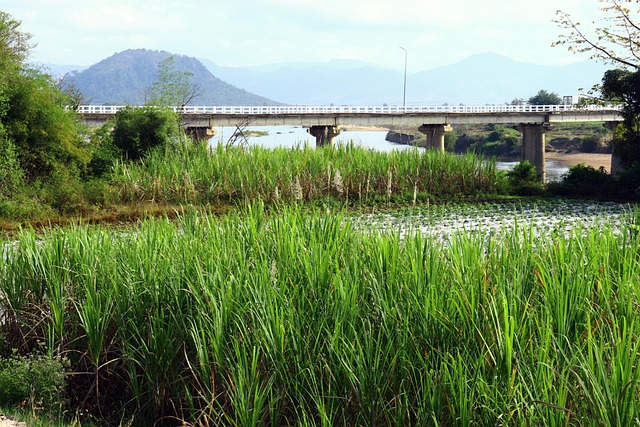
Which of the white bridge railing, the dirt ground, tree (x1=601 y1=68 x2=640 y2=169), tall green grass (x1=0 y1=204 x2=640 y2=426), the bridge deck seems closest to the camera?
tall green grass (x1=0 y1=204 x2=640 y2=426)

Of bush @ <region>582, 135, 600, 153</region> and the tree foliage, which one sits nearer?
the tree foliage

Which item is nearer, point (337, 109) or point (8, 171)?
point (8, 171)

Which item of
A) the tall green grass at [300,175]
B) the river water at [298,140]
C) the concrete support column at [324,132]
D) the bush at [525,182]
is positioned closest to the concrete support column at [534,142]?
the river water at [298,140]

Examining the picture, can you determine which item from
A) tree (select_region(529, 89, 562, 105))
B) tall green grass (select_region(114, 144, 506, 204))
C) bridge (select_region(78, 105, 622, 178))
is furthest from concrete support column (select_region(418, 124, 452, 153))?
tree (select_region(529, 89, 562, 105))

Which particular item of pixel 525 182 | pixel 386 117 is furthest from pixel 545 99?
pixel 525 182

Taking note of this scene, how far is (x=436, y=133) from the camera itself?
47656 millimetres

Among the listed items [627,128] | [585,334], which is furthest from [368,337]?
[627,128]

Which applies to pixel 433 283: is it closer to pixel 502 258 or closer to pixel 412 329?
pixel 412 329

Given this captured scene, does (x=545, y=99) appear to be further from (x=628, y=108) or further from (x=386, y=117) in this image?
(x=628, y=108)

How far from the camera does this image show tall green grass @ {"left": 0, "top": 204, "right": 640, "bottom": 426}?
15.1ft

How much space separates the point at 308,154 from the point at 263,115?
24.5 meters

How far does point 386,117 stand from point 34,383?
42085mm

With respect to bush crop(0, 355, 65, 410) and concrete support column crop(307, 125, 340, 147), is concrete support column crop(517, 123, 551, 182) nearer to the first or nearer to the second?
concrete support column crop(307, 125, 340, 147)

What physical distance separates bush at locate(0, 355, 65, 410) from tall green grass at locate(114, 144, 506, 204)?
9.69 metres
